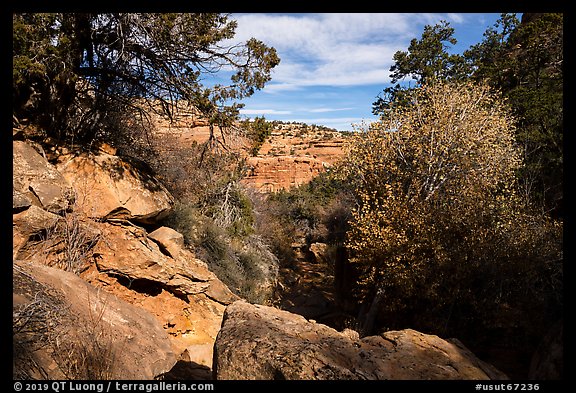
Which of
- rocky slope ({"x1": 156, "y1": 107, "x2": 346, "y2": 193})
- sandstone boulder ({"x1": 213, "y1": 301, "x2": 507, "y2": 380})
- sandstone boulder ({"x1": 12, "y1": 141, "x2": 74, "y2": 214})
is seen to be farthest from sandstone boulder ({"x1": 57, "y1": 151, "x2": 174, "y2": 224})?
rocky slope ({"x1": 156, "y1": 107, "x2": 346, "y2": 193})

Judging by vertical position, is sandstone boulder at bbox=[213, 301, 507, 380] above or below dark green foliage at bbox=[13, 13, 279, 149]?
below

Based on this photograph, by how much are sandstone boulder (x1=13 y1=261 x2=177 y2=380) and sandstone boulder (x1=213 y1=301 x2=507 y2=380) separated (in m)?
1.37

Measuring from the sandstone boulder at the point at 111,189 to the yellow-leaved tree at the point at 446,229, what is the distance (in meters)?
5.51

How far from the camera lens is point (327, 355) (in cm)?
292

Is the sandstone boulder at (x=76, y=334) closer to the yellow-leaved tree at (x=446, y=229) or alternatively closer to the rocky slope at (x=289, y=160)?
the yellow-leaved tree at (x=446, y=229)

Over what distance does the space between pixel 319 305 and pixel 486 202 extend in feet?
25.5

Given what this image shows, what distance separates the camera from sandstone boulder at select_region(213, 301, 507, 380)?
2.78 m

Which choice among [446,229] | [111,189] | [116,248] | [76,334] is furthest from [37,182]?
[446,229]

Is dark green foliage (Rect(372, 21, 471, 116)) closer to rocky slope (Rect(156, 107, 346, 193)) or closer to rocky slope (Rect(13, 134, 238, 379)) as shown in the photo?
rocky slope (Rect(156, 107, 346, 193))

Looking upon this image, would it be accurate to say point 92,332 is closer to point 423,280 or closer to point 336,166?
point 423,280

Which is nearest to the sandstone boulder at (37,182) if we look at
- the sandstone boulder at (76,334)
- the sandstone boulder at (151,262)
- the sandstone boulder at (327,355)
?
the sandstone boulder at (151,262)

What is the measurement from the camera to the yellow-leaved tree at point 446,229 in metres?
7.50

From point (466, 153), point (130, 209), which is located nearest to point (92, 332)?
point (130, 209)
